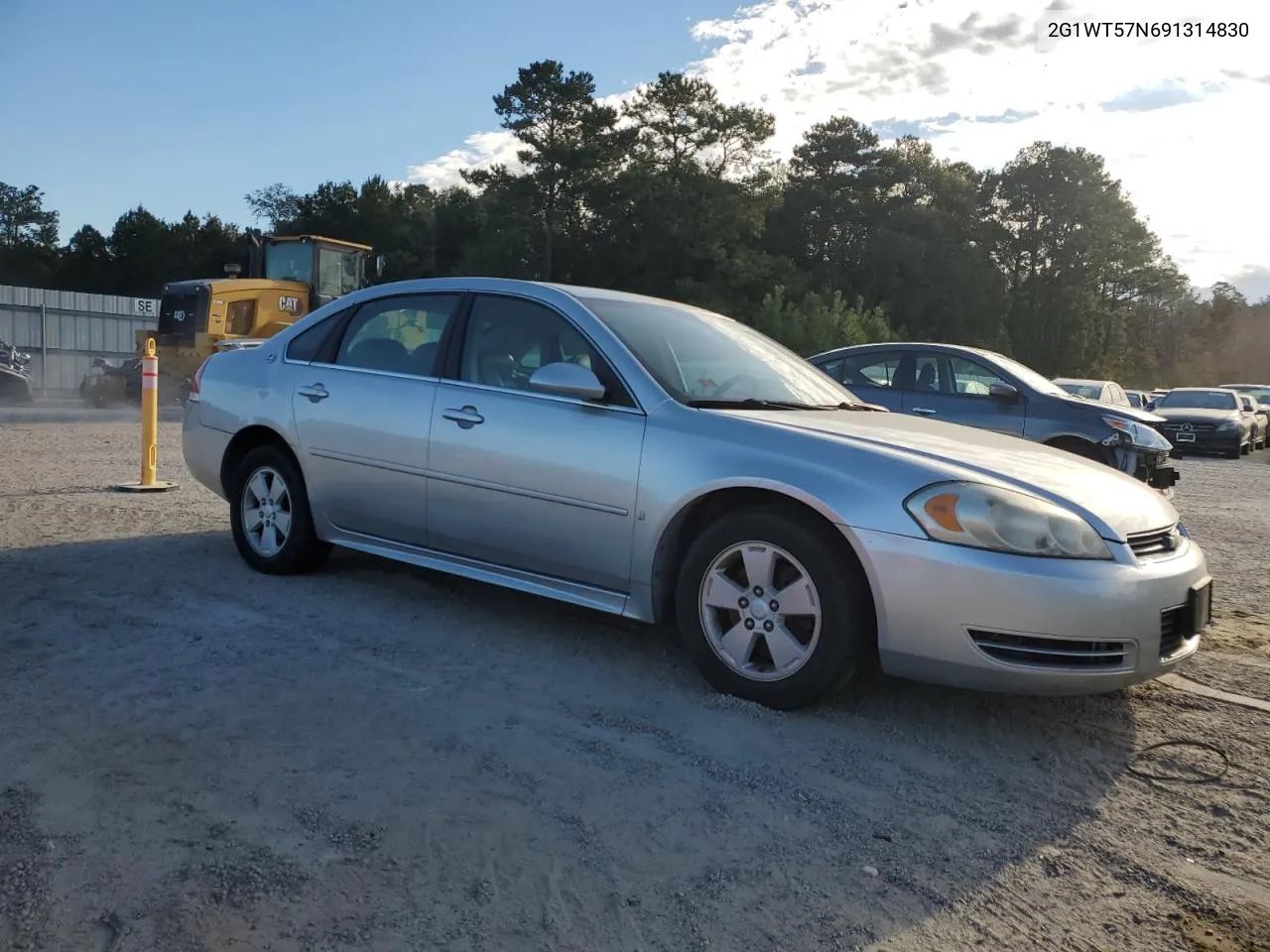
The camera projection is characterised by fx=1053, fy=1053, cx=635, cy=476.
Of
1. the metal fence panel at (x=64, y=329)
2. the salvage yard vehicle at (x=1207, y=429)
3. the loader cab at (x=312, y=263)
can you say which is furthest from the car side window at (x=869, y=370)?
the metal fence panel at (x=64, y=329)

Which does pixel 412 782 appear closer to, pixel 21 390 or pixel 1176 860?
pixel 1176 860

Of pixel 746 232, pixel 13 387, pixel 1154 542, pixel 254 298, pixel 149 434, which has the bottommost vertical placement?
pixel 13 387

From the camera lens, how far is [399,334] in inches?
204

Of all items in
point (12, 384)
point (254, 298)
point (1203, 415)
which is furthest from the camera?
point (1203, 415)

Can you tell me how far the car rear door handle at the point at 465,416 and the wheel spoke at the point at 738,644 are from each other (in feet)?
4.94

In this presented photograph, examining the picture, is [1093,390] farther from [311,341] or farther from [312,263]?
[311,341]

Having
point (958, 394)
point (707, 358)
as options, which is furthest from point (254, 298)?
point (707, 358)

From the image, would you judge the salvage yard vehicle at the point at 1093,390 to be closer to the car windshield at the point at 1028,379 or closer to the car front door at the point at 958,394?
the car windshield at the point at 1028,379

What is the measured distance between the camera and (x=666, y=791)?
3.03 m

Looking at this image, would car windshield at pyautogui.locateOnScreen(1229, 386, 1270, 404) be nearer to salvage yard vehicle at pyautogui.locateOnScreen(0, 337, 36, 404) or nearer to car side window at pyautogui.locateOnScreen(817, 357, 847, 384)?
car side window at pyautogui.locateOnScreen(817, 357, 847, 384)

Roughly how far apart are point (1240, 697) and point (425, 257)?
56648 mm

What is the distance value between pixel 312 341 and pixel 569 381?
6.61 feet

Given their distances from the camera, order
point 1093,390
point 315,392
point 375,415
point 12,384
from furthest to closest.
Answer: point 12,384 < point 1093,390 < point 315,392 < point 375,415

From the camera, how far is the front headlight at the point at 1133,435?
9.77 m
